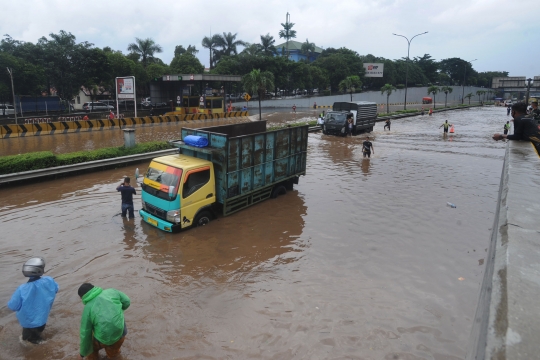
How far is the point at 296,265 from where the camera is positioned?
858cm

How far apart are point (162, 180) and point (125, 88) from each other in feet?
90.2

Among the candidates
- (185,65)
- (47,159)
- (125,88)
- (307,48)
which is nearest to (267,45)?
(185,65)

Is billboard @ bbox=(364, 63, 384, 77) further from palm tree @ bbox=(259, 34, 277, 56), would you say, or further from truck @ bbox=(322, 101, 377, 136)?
truck @ bbox=(322, 101, 377, 136)

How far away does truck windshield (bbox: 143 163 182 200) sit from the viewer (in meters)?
9.72

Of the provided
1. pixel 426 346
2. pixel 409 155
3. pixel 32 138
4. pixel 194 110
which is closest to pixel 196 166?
pixel 426 346

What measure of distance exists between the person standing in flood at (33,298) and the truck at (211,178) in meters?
4.14

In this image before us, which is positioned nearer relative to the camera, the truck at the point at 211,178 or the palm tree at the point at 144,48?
the truck at the point at 211,178

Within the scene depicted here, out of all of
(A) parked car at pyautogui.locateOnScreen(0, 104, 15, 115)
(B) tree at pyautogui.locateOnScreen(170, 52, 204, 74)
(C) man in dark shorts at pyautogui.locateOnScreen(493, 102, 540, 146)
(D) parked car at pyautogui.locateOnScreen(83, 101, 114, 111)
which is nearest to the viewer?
(C) man in dark shorts at pyautogui.locateOnScreen(493, 102, 540, 146)

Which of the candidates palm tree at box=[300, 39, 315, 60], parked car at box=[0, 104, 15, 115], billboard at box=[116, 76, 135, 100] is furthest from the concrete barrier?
palm tree at box=[300, 39, 315, 60]

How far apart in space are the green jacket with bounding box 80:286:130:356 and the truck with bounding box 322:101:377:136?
85.7ft

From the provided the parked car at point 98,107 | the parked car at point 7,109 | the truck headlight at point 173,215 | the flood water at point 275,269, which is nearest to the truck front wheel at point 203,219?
→ the flood water at point 275,269

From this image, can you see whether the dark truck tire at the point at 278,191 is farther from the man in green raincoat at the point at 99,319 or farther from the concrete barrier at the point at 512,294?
the concrete barrier at the point at 512,294

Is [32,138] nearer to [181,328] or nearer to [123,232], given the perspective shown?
[123,232]

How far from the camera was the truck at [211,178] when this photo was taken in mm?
9828
